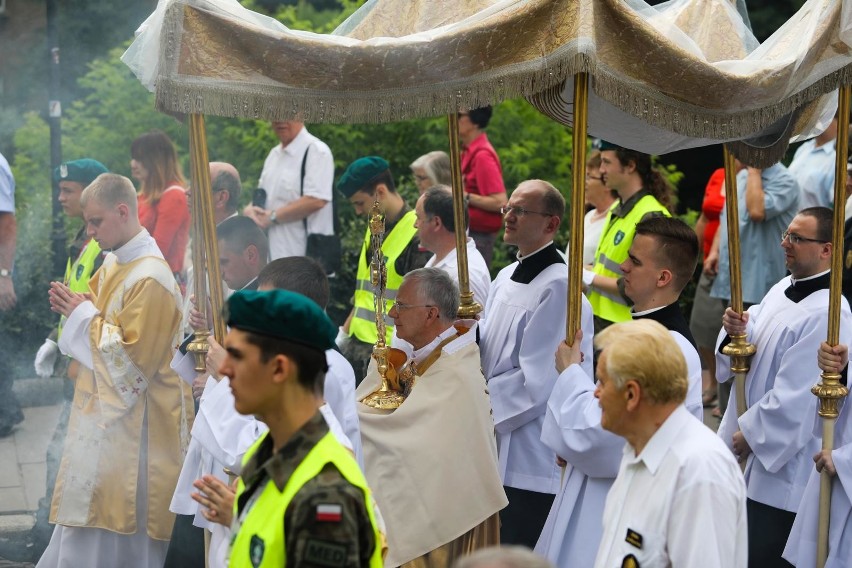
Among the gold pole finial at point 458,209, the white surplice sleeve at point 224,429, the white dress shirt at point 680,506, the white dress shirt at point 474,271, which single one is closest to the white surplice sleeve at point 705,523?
the white dress shirt at point 680,506

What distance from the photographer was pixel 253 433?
4.45 metres

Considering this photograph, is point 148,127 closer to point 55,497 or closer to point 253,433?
point 55,497

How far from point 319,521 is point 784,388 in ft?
10.4

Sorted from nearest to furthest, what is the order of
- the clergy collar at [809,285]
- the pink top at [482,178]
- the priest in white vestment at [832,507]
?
the priest in white vestment at [832,507] < the clergy collar at [809,285] < the pink top at [482,178]

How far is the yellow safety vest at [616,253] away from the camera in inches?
279

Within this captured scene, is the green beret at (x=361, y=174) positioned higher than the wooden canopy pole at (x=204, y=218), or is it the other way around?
the green beret at (x=361, y=174)

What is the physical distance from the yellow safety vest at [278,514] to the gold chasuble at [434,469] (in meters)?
1.99

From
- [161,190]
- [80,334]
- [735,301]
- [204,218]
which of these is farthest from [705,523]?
[161,190]

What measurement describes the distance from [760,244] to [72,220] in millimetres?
5595

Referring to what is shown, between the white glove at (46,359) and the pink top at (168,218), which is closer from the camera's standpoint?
the white glove at (46,359)

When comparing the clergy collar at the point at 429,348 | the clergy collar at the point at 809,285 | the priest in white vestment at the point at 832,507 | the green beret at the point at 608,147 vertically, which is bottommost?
the priest in white vestment at the point at 832,507

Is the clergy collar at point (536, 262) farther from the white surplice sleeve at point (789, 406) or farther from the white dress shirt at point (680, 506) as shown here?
the white dress shirt at point (680, 506)

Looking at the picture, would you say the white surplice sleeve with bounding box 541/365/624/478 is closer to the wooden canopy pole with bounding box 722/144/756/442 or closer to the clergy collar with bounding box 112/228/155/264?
the wooden canopy pole with bounding box 722/144/756/442

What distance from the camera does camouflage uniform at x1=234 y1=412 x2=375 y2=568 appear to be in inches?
108
